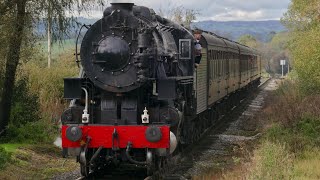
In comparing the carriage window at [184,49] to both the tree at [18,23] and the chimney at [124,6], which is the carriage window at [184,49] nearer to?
the chimney at [124,6]

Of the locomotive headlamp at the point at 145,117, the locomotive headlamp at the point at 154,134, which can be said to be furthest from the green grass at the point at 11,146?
the locomotive headlamp at the point at 154,134

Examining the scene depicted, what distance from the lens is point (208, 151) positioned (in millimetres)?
13781

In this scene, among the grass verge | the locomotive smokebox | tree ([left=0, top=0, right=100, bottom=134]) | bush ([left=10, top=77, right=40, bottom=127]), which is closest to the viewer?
the locomotive smokebox

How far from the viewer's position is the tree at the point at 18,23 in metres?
12.5

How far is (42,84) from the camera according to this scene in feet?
66.5

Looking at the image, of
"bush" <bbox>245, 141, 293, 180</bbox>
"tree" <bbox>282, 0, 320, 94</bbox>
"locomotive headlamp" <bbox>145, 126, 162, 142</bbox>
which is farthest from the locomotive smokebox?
"tree" <bbox>282, 0, 320, 94</bbox>

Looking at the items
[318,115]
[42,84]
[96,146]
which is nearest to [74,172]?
[96,146]

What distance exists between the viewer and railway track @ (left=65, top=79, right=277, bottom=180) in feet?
34.9

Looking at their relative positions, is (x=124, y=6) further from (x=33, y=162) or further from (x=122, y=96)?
(x=33, y=162)

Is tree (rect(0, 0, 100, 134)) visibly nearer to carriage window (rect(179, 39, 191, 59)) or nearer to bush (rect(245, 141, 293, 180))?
carriage window (rect(179, 39, 191, 59))

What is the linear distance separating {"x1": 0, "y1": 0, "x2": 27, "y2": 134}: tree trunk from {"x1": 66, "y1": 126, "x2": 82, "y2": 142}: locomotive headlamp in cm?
383

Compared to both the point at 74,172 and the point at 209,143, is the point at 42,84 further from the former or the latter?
the point at 74,172

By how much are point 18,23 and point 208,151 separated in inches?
231

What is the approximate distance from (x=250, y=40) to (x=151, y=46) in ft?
352
